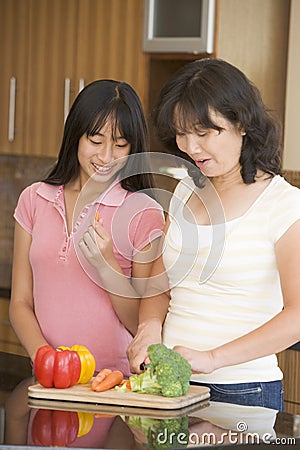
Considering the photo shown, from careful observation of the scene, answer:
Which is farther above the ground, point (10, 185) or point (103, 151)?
point (103, 151)

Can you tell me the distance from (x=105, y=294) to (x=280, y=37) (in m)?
1.69

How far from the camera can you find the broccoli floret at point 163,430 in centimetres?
155

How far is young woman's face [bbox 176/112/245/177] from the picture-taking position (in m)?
1.88

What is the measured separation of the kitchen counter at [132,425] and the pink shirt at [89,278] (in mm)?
376

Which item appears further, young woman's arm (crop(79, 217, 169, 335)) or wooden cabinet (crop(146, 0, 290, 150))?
wooden cabinet (crop(146, 0, 290, 150))

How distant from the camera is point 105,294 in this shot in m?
2.21

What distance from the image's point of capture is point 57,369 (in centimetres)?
181

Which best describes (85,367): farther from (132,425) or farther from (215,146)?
(215,146)

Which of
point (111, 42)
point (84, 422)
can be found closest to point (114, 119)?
point (84, 422)

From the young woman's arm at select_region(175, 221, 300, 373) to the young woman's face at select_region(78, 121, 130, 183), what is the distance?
0.49 m

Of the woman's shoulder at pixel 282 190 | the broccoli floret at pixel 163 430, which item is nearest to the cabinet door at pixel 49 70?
the woman's shoulder at pixel 282 190

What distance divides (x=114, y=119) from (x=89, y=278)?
390 mm

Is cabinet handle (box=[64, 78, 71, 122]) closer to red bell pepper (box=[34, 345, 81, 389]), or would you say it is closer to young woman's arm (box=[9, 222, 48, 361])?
young woman's arm (box=[9, 222, 48, 361])

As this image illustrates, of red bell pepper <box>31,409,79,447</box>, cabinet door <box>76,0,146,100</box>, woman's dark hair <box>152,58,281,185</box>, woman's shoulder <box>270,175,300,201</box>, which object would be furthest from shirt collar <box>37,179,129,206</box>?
cabinet door <box>76,0,146,100</box>
